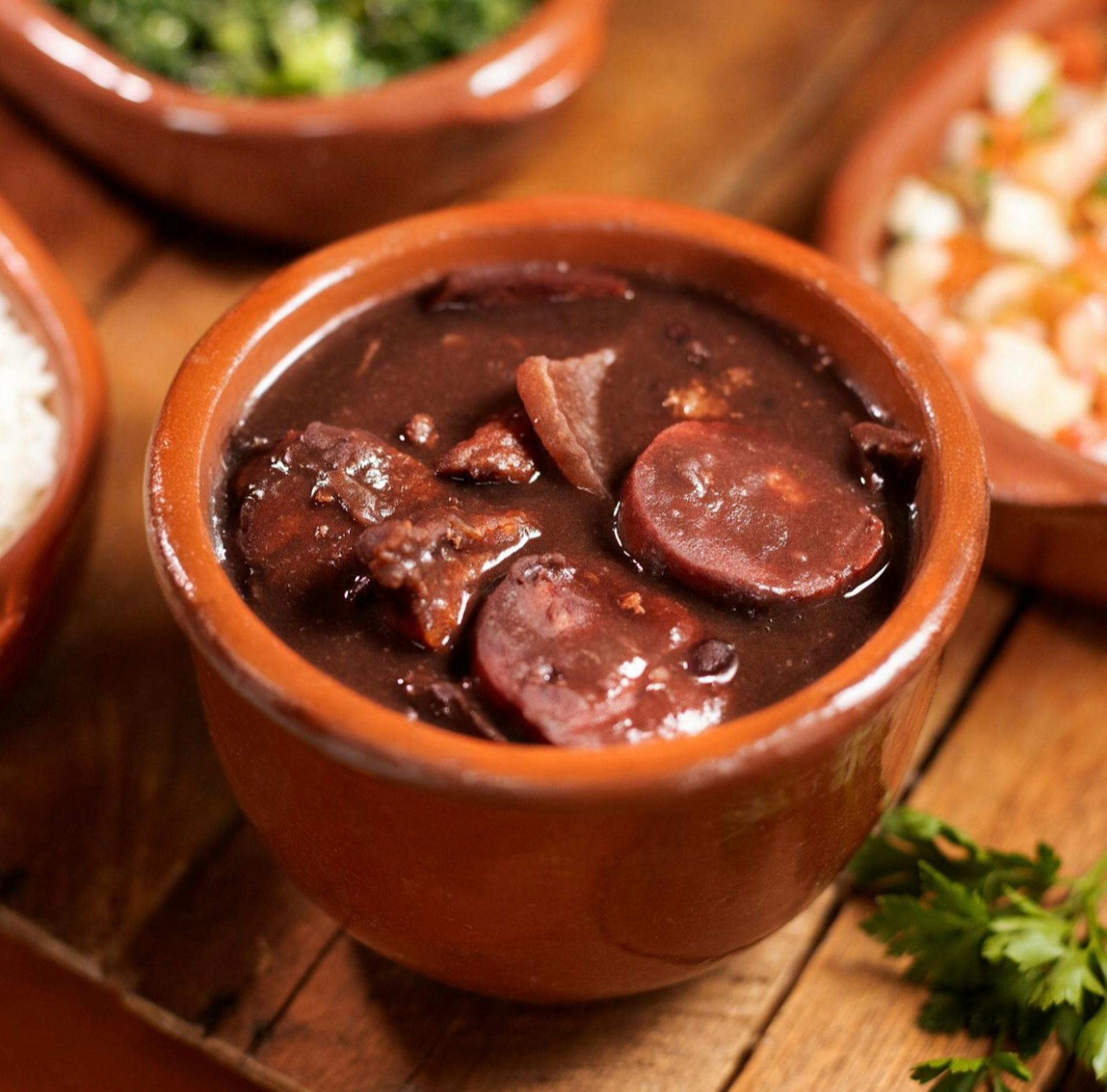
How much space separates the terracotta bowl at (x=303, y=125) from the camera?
3.00 metres

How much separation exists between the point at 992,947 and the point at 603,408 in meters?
0.95

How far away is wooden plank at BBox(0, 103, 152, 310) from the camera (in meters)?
3.26

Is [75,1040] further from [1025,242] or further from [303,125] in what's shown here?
[1025,242]

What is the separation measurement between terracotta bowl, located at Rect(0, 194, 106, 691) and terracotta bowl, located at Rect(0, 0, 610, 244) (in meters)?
0.45

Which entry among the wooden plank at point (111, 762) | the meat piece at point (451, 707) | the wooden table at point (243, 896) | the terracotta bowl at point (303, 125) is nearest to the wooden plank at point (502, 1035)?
the wooden table at point (243, 896)

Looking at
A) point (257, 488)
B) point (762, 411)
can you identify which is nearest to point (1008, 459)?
point (762, 411)

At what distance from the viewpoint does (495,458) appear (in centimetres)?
202

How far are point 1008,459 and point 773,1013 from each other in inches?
39.6

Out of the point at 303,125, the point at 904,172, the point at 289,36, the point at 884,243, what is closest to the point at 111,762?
the point at 303,125

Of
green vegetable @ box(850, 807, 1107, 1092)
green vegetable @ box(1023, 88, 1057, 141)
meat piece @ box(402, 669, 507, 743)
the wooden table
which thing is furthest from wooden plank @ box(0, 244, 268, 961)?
green vegetable @ box(1023, 88, 1057, 141)

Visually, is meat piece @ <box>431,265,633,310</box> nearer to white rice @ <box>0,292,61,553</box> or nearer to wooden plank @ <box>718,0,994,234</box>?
white rice @ <box>0,292,61,553</box>

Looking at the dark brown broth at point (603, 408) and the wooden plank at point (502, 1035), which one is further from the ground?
the dark brown broth at point (603, 408)

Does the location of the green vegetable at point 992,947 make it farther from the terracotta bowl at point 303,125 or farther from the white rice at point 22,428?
the terracotta bowl at point 303,125

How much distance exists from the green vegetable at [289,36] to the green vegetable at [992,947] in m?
2.07
